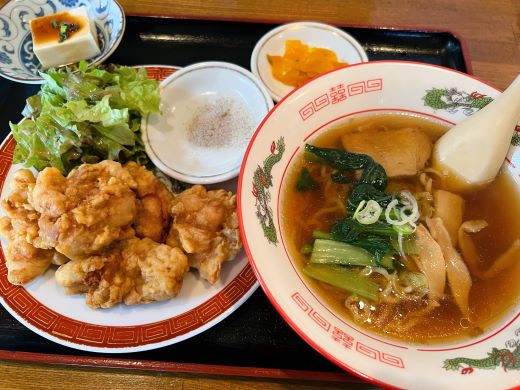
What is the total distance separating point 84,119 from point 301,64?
57.8 inches

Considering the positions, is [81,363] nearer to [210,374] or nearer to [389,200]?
[210,374]

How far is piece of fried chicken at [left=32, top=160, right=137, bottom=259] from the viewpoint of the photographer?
5.80ft

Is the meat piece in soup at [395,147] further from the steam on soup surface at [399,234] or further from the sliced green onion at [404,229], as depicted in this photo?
the sliced green onion at [404,229]

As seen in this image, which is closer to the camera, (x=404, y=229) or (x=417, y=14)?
(x=404, y=229)

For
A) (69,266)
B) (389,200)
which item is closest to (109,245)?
(69,266)

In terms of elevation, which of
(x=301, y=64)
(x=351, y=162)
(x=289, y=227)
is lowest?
(x=289, y=227)

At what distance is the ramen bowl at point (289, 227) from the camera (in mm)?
1405

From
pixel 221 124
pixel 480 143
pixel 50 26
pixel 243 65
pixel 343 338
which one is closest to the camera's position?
pixel 343 338

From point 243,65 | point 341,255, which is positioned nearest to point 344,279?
point 341,255

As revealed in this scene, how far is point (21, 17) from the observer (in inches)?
110

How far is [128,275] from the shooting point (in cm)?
189

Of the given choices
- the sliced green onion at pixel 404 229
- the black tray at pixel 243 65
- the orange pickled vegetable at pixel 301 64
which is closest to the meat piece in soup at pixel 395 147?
the sliced green onion at pixel 404 229

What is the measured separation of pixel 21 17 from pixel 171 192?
1.77 meters

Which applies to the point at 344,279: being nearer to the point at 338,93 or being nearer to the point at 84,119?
the point at 338,93
